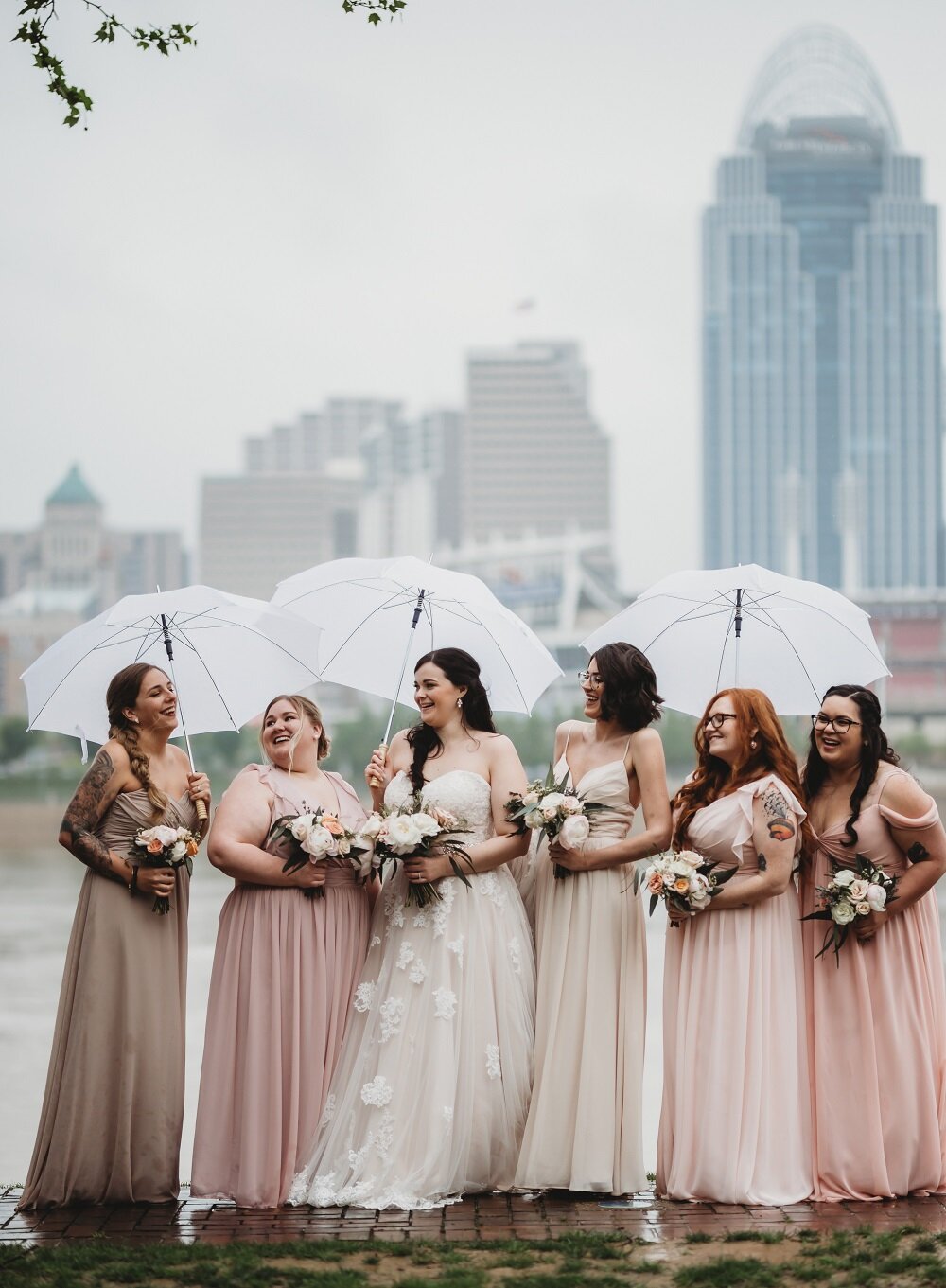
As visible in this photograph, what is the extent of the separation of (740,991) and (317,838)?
1565mm

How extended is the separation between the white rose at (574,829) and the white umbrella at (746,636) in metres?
0.77

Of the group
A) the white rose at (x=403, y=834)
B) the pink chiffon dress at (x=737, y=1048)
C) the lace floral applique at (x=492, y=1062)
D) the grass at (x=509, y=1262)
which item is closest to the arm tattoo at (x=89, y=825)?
the white rose at (x=403, y=834)

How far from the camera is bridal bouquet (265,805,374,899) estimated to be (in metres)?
5.54

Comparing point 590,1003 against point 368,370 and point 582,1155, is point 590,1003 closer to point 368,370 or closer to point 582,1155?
point 582,1155

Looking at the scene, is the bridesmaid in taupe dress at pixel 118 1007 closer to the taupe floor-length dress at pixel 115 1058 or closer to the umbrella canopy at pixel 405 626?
the taupe floor-length dress at pixel 115 1058

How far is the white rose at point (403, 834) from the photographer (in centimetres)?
552

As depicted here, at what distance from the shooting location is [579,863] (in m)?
5.73

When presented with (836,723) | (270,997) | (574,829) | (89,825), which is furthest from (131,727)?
(836,723)

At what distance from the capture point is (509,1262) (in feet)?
15.5

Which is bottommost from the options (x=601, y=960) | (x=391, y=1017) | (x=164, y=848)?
(x=391, y=1017)

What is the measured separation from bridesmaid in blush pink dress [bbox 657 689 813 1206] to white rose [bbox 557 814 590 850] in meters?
0.41

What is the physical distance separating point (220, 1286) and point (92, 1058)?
4.44ft

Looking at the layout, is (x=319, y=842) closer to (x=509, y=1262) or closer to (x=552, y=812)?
(x=552, y=812)

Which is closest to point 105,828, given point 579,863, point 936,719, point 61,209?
point 579,863
